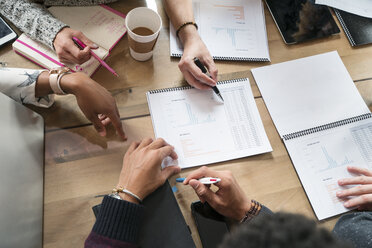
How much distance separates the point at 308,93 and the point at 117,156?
2.27 ft

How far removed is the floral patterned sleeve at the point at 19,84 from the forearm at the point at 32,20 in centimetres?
13

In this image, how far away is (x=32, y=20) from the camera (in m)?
0.86

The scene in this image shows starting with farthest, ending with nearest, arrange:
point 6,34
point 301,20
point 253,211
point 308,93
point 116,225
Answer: point 301,20, point 308,93, point 6,34, point 253,211, point 116,225

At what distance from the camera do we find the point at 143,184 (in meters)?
0.75

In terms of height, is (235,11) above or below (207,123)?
above

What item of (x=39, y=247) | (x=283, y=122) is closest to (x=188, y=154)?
(x=283, y=122)

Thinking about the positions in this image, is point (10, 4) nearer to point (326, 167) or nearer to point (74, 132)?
point (74, 132)

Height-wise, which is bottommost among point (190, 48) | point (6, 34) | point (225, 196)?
point (225, 196)

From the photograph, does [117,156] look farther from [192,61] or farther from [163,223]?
[192,61]

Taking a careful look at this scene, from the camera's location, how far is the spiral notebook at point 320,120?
35.0 inches

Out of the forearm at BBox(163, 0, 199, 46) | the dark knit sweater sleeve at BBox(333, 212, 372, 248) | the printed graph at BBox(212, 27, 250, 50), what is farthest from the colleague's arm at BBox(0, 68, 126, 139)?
the dark knit sweater sleeve at BBox(333, 212, 372, 248)

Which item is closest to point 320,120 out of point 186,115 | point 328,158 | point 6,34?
point 328,158

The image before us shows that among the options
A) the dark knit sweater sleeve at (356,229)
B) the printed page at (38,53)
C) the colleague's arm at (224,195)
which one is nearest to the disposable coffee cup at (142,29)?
the printed page at (38,53)

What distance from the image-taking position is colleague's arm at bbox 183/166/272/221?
76cm
